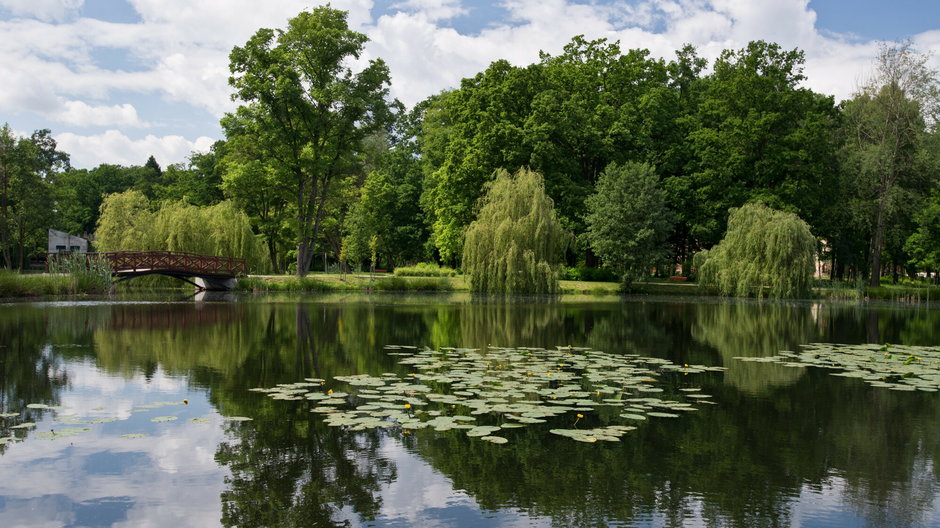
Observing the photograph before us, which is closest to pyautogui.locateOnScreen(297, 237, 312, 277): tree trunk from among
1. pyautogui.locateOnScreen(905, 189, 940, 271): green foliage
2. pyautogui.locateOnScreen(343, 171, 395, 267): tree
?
pyautogui.locateOnScreen(343, 171, 395, 267): tree

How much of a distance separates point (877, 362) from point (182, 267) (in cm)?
3135

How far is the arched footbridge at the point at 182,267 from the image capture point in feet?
115

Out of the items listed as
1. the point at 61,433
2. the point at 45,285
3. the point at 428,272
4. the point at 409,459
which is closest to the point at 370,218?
the point at 428,272

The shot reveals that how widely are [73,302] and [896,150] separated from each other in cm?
4487

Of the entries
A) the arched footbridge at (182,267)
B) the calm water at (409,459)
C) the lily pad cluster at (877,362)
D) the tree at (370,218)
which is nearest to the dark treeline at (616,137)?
the arched footbridge at (182,267)

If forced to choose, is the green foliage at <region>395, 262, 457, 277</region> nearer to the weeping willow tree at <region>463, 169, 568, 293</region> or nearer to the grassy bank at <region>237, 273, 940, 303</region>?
the grassy bank at <region>237, 273, 940, 303</region>


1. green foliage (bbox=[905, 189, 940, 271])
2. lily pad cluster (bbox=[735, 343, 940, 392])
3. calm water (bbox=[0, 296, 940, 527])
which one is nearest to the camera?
calm water (bbox=[0, 296, 940, 527])

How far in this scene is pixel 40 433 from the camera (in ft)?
24.9

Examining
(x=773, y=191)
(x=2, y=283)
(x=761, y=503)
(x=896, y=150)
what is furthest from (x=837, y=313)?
(x=2, y=283)

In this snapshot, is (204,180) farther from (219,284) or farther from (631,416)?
(631,416)

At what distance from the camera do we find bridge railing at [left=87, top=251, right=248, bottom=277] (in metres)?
35.1

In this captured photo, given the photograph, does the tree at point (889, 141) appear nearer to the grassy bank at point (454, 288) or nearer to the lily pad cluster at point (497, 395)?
the grassy bank at point (454, 288)

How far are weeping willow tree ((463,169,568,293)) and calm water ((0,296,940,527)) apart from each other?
828 inches

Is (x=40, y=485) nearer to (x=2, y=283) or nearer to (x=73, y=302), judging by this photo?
(x=73, y=302)
